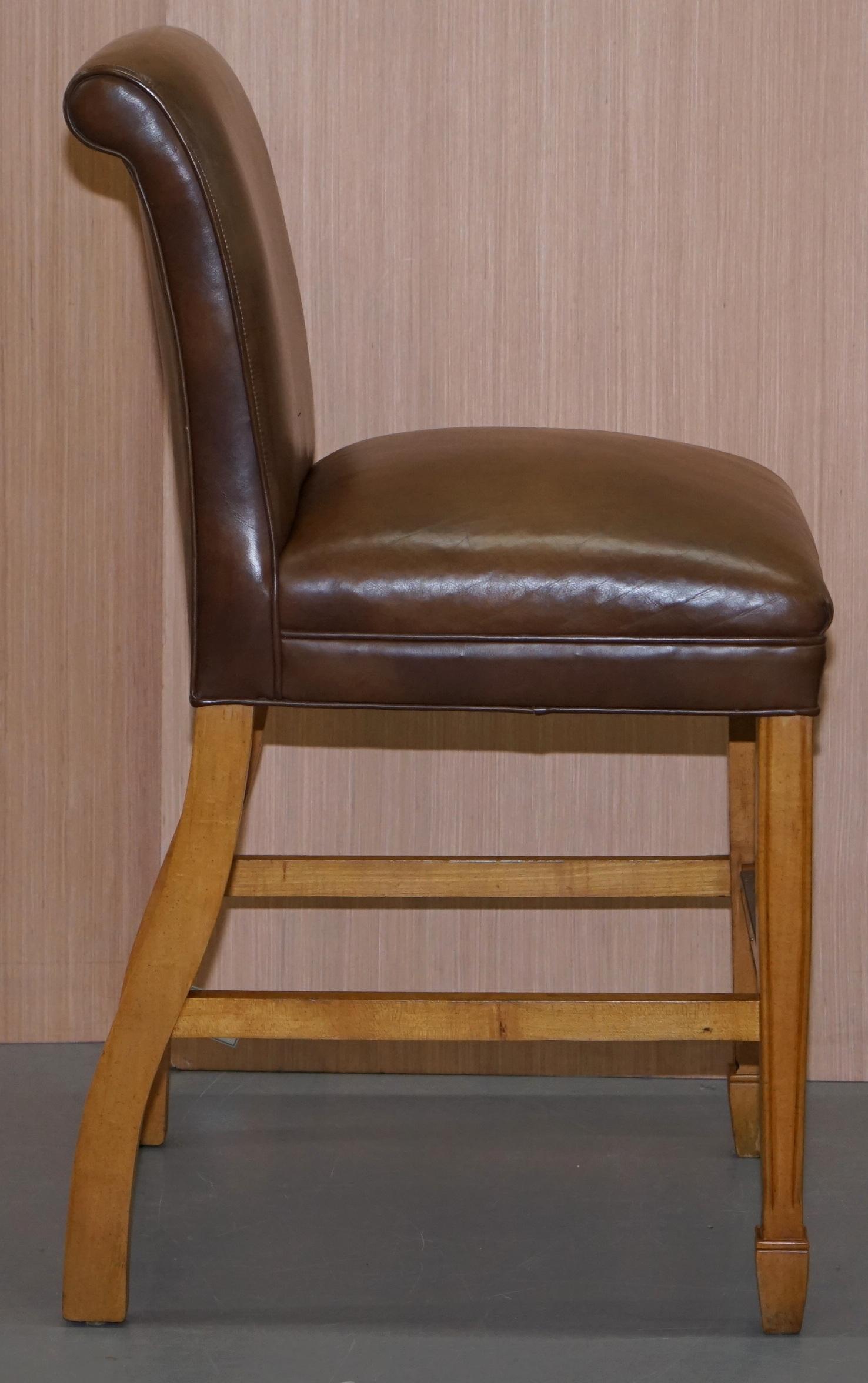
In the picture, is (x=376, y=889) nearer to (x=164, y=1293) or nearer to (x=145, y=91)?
(x=164, y=1293)

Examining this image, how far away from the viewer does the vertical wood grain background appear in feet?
4.35

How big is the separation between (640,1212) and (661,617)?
20.7 inches

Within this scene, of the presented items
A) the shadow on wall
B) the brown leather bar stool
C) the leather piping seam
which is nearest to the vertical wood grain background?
the shadow on wall

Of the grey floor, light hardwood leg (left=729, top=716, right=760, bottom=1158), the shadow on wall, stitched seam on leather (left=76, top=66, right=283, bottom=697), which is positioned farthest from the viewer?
the shadow on wall

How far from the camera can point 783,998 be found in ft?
3.10

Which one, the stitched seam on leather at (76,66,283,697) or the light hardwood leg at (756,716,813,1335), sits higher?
the stitched seam on leather at (76,66,283,697)

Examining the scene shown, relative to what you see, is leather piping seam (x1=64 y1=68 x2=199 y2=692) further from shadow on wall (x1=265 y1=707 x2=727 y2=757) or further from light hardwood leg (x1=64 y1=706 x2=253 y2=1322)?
shadow on wall (x1=265 y1=707 x2=727 y2=757)

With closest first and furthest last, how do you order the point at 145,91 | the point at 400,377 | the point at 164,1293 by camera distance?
the point at 145,91, the point at 164,1293, the point at 400,377

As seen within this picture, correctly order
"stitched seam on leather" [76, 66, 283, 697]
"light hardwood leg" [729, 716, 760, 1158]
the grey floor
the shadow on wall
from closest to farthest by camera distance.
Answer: "stitched seam on leather" [76, 66, 283, 697]
the grey floor
"light hardwood leg" [729, 716, 760, 1158]
the shadow on wall

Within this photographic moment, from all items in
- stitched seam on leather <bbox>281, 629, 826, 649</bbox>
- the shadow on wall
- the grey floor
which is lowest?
the grey floor

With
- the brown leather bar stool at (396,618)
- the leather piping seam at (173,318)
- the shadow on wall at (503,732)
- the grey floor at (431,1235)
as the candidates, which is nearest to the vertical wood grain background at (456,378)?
the shadow on wall at (503,732)

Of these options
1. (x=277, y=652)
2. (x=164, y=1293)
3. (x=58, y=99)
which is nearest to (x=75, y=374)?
(x=58, y=99)

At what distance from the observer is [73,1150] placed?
4.07 ft

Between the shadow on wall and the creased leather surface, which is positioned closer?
the creased leather surface
